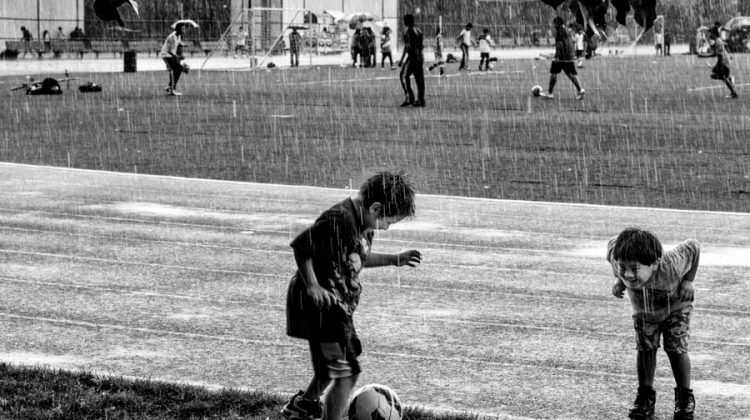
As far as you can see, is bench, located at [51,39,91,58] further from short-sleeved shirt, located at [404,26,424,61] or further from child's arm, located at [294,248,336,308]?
child's arm, located at [294,248,336,308]

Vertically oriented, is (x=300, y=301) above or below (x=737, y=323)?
above

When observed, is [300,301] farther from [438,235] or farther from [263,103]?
[263,103]

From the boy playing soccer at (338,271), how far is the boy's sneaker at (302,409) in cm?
12

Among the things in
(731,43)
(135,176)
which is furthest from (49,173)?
(731,43)

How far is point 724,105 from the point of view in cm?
2705

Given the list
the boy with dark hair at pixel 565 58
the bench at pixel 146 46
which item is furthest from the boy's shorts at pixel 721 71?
the bench at pixel 146 46

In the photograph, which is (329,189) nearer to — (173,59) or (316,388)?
(316,388)

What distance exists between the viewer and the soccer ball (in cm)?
540

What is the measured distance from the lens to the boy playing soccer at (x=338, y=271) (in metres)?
5.21

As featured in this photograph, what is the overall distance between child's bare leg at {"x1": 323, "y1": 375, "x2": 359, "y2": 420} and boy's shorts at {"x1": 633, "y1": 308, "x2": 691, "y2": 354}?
1.49 meters

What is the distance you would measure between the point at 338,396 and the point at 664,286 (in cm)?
164

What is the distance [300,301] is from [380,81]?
33611 millimetres

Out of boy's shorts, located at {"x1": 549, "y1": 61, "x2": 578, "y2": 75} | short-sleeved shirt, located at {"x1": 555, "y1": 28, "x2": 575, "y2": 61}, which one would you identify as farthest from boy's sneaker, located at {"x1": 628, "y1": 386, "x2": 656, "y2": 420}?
short-sleeved shirt, located at {"x1": 555, "y1": 28, "x2": 575, "y2": 61}

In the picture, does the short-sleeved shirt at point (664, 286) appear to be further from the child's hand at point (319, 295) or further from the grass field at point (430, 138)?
the grass field at point (430, 138)
